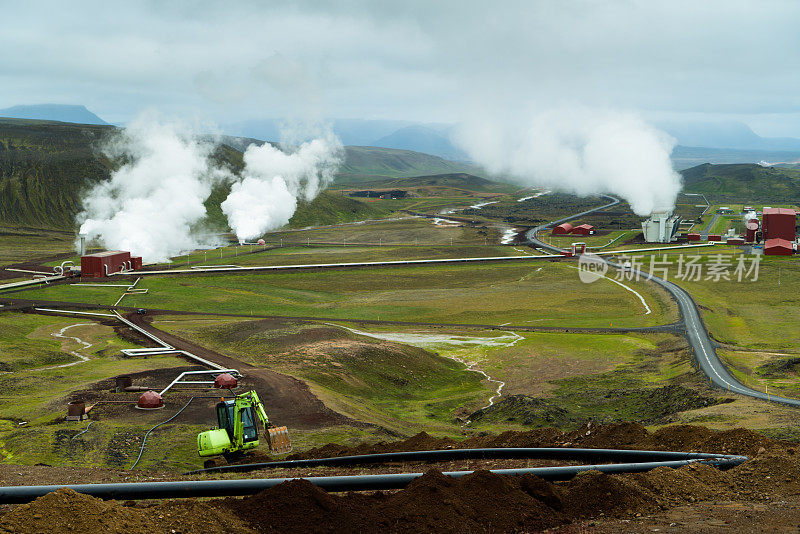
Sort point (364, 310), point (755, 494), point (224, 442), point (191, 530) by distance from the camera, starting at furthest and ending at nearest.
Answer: point (364, 310) → point (224, 442) → point (755, 494) → point (191, 530)

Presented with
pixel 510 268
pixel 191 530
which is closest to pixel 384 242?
pixel 510 268

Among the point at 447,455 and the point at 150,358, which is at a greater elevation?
the point at 447,455

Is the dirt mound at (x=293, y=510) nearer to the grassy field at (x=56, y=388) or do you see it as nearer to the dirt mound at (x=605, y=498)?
the dirt mound at (x=605, y=498)

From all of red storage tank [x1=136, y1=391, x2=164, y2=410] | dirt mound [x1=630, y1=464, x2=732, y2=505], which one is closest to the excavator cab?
red storage tank [x1=136, y1=391, x2=164, y2=410]

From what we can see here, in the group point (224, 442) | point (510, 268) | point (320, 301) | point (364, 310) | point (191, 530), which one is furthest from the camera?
point (510, 268)

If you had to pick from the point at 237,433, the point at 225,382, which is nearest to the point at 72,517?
the point at 237,433

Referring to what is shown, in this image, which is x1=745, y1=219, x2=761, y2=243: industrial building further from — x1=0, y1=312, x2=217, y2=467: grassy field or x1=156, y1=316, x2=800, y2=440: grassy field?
x1=0, y1=312, x2=217, y2=467: grassy field

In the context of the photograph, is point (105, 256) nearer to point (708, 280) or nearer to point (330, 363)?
point (330, 363)
